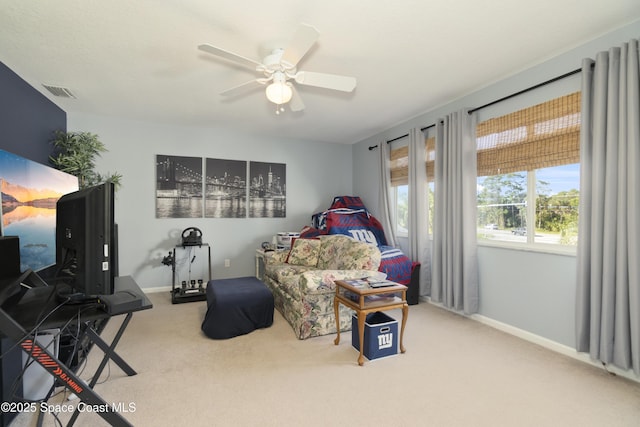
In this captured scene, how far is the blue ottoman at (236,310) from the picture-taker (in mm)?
2785

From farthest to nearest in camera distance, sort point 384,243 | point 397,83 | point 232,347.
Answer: point 384,243 < point 397,83 < point 232,347

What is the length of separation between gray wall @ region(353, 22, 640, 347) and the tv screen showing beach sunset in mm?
3997

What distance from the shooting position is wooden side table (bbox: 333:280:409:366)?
91.5 inches

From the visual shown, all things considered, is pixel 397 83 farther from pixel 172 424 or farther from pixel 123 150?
pixel 123 150

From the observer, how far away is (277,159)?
5129 millimetres

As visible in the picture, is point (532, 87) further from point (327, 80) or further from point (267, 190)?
point (267, 190)

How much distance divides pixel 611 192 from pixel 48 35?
4239 millimetres

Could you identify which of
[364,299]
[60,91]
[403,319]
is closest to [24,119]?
[60,91]

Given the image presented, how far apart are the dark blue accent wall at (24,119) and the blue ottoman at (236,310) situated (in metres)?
2.12

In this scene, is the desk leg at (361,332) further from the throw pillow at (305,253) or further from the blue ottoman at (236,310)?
the throw pillow at (305,253)

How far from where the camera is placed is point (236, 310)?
2834 millimetres

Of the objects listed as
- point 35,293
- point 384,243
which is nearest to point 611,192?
point 384,243

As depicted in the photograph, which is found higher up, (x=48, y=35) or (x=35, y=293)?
(x=48, y=35)

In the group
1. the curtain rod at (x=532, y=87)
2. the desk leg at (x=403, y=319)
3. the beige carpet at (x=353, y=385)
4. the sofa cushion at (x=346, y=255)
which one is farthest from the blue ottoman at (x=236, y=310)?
the curtain rod at (x=532, y=87)
